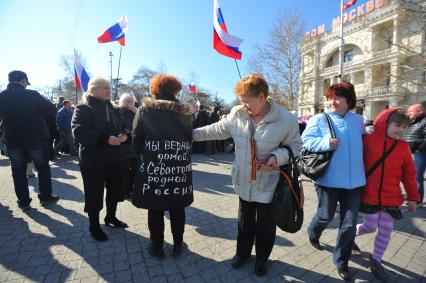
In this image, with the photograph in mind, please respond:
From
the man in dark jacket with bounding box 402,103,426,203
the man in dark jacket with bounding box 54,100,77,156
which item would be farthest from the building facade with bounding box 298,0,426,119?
the man in dark jacket with bounding box 54,100,77,156

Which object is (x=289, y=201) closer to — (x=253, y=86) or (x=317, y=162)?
(x=317, y=162)

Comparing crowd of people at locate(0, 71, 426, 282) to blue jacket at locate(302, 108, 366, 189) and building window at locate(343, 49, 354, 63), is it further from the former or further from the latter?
building window at locate(343, 49, 354, 63)

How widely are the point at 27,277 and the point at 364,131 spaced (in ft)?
11.8

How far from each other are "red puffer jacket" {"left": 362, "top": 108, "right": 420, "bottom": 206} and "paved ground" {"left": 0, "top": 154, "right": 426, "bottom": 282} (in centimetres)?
82

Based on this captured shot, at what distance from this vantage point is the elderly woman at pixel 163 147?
2.49 metres

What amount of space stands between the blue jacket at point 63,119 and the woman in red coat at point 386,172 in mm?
9055

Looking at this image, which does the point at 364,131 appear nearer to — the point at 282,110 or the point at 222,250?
the point at 282,110

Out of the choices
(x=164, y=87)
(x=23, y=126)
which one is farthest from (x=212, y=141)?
(x=164, y=87)

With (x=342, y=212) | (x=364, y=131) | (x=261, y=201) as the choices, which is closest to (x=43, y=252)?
(x=261, y=201)

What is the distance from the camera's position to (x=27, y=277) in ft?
8.09

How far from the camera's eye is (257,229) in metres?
2.58

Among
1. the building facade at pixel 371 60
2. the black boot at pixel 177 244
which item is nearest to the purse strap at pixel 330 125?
the black boot at pixel 177 244

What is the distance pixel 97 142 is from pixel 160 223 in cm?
113

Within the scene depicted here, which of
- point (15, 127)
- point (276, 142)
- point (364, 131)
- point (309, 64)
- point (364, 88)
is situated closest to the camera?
point (276, 142)
